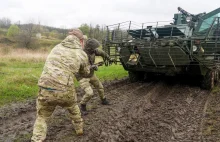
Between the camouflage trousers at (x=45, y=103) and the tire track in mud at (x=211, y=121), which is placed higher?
the camouflage trousers at (x=45, y=103)

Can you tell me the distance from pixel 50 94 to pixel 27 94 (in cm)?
420

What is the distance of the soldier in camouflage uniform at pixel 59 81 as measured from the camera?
3.75 m

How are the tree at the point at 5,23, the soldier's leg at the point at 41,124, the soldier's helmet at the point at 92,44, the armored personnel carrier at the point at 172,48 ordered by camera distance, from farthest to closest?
the tree at the point at 5,23 → the armored personnel carrier at the point at 172,48 → the soldier's helmet at the point at 92,44 → the soldier's leg at the point at 41,124

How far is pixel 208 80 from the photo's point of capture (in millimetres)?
7652

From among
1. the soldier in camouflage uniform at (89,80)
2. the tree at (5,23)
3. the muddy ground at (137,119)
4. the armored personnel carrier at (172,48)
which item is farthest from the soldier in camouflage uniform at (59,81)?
the tree at (5,23)

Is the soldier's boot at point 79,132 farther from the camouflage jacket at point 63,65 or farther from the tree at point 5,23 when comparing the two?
the tree at point 5,23

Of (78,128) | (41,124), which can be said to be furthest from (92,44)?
(41,124)

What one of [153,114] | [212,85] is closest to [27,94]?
[153,114]

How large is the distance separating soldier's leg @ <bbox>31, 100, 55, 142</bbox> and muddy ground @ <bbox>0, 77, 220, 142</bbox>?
16.7 inches

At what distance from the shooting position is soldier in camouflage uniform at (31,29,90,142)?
3746 millimetres

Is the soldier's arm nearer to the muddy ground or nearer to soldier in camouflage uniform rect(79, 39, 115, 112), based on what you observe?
the muddy ground

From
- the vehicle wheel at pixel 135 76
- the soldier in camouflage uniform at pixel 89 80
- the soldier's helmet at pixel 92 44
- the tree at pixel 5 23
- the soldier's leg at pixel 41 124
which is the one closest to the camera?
the soldier's leg at pixel 41 124

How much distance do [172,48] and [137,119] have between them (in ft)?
8.77

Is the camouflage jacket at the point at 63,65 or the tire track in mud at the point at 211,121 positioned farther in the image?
the tire track in mud at the point at 211,121
